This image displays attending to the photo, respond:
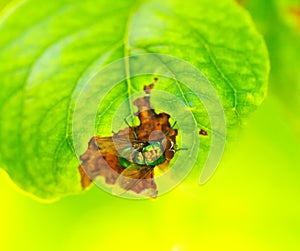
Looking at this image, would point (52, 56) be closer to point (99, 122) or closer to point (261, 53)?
point (99, 122)

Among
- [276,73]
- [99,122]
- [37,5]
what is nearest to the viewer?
[99,122]

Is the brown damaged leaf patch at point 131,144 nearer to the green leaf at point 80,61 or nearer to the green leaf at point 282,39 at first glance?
the green leaf at point 80,61

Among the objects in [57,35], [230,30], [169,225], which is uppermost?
[57,35]

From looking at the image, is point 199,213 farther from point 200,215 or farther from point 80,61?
point 80,61

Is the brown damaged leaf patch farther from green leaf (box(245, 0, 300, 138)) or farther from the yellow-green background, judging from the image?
green leaf (box(245, 0, 300, 138))

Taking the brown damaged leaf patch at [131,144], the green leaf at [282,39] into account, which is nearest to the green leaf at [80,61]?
the brown damaged leaf patch at [131,144]

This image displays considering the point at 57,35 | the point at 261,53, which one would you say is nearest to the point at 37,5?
the point at 57,35
